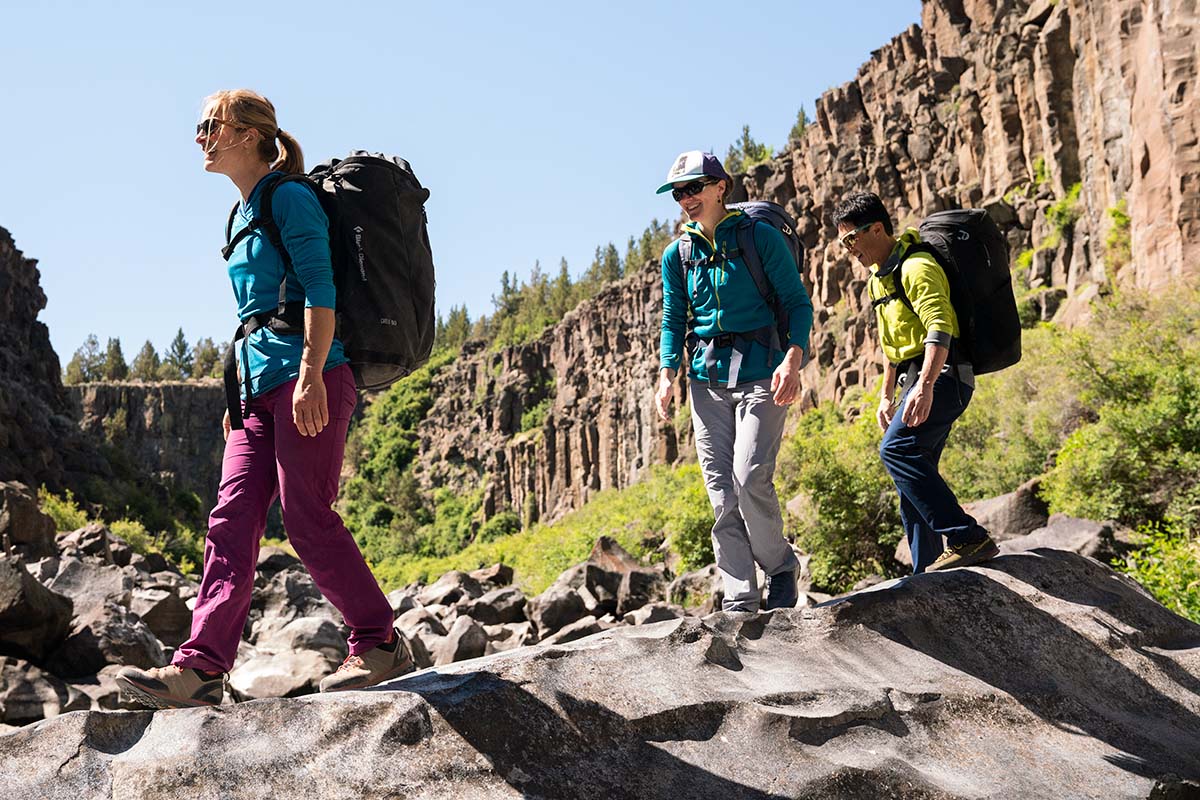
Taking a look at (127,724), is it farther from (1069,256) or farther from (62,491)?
(62,491)

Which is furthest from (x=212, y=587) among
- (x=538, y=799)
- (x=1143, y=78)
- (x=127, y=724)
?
(x=1143, y=78)

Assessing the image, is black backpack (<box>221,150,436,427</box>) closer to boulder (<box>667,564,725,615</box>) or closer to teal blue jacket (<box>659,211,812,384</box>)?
teal blue jacket (<box>659,211,812,384</box>)

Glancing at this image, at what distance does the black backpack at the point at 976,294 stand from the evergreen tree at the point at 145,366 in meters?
121

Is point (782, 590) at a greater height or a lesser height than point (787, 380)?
lesser

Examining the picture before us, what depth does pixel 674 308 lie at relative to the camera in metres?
5.41

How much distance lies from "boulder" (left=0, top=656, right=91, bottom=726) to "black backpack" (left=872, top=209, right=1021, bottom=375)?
8.03 m

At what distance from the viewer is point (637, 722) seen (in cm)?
368

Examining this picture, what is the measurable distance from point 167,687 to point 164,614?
11143mm

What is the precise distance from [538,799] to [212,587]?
1332 millimetres

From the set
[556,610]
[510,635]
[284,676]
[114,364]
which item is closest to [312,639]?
[284,676]

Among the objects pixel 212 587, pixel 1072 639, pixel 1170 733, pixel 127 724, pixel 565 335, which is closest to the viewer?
pixel 127 724

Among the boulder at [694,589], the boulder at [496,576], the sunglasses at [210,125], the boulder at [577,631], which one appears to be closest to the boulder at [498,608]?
the boulder at [694,589]

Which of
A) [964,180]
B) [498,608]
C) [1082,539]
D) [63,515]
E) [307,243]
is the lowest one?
[498,608]

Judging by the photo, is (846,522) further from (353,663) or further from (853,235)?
(353,663)
